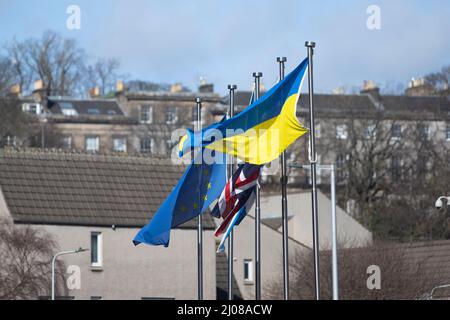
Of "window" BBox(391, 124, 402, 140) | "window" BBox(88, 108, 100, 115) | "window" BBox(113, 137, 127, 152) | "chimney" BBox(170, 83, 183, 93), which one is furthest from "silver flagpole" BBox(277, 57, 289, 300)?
"chimney" BBox(170, 83, 183, 93)

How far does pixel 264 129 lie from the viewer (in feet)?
93.1

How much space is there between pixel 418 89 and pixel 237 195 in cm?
9371

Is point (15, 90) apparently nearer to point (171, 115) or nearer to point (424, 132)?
point (171, 115)

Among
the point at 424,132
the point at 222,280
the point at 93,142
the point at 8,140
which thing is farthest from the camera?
the point at 93,142

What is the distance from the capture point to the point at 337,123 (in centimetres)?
10138

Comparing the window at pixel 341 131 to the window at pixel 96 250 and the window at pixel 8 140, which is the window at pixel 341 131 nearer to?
the window at pixel 8 140

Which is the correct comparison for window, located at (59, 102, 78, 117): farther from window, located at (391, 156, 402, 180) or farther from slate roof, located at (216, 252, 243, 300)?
slate roof, located at (216, 252, 243, 300)

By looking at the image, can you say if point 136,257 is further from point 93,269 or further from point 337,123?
point 337,123

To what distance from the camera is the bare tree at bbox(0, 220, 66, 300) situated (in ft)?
173

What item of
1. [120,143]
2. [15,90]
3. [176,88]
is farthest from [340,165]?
[15,90]

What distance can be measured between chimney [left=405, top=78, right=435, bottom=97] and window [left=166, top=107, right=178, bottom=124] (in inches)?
772
